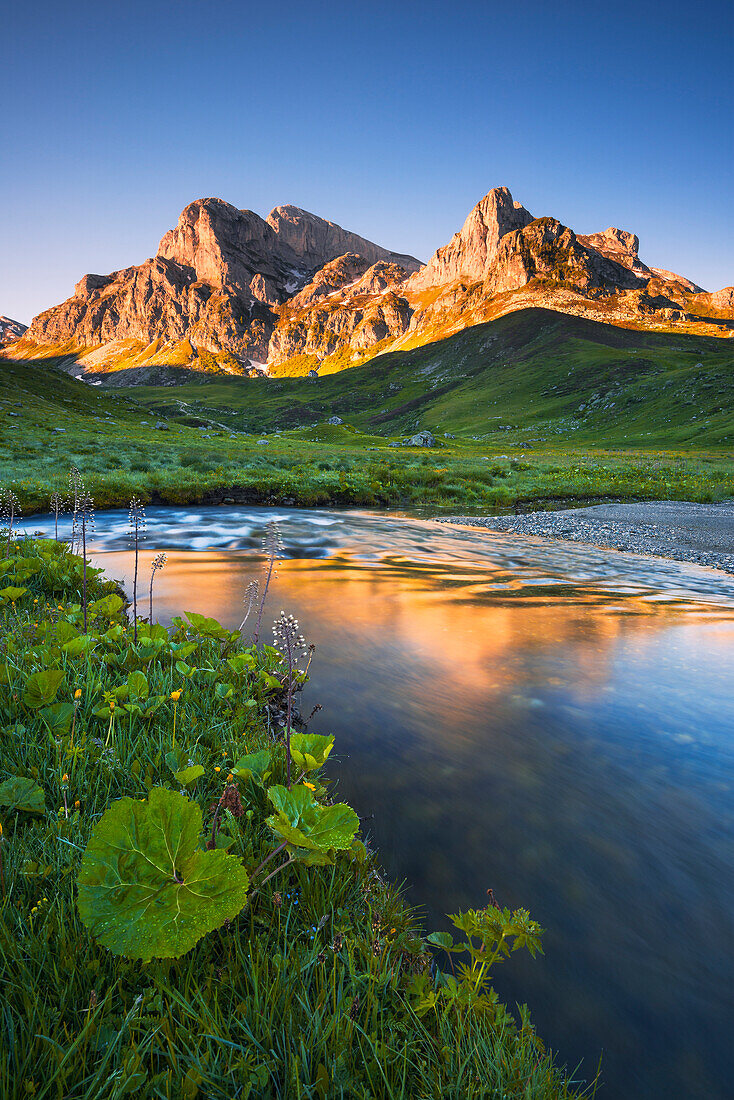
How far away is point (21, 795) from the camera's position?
2.91 m

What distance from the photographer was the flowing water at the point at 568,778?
10.2ft

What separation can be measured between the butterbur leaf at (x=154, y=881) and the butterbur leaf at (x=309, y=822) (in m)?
0.45

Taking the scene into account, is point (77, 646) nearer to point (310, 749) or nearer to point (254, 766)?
point (254, 766)

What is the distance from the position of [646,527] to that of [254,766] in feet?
80.4

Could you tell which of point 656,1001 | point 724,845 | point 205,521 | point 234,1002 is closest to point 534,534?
point 205,521

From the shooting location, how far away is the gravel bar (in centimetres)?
1883

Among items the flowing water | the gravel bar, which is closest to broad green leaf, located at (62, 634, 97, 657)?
the flowing water

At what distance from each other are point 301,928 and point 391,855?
1643 mm

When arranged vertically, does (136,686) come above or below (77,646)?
below

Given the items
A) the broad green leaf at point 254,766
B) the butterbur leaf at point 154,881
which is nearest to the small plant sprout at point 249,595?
the broad green leaf at point 254,766

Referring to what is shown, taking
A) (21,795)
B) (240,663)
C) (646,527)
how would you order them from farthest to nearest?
(646,527), (240,663), (21,795)

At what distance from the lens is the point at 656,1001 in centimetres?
313

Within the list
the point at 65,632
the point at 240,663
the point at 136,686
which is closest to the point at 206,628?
the point at 240,663

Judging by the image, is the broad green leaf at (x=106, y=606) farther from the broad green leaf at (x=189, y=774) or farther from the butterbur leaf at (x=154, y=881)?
the butterbur leaf at (x=154, y=881)
